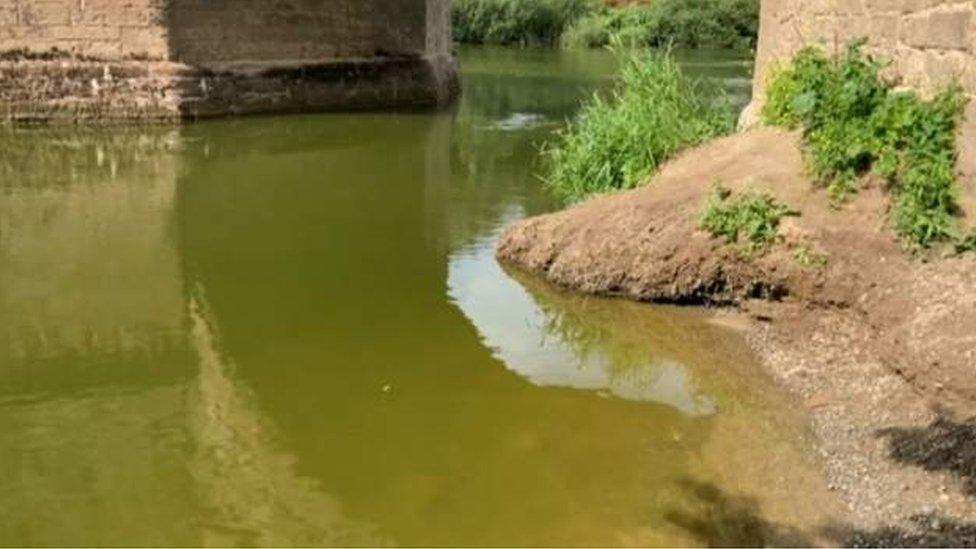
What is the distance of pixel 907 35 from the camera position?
646 cm

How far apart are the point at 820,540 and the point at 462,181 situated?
764 cm

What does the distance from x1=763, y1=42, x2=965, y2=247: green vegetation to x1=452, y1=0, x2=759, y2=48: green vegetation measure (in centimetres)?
3252

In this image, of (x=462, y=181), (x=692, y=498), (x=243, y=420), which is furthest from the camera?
(x=462, y=181)

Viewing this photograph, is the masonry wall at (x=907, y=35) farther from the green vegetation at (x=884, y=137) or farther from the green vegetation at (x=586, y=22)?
the green vegetation at (x=586, y=22)

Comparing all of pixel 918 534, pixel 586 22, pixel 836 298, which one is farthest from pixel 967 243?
pixel 586 22

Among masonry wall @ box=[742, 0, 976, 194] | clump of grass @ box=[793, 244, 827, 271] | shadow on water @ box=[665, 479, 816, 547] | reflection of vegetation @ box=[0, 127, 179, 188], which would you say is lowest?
shadow on water @ box=[665, 479, 816, 547]

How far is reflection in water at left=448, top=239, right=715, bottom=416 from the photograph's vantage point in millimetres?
5121

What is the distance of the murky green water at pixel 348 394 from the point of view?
3.83 m

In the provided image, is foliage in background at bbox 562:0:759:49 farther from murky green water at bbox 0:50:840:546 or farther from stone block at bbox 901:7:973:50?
stone block at bbox 901:7:973:50

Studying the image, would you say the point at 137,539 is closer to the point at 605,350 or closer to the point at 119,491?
the point at 119,491

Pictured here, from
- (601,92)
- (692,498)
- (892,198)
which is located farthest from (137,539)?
(601,92)

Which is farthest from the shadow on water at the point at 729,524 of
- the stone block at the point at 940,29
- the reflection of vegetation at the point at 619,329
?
the stone block at the point at 940,29

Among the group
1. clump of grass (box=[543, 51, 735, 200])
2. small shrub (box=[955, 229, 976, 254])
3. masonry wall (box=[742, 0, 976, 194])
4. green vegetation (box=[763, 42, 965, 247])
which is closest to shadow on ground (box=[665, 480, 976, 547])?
small shrub (box=[955, 229, 976, 254])

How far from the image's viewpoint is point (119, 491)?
3.98 metres
